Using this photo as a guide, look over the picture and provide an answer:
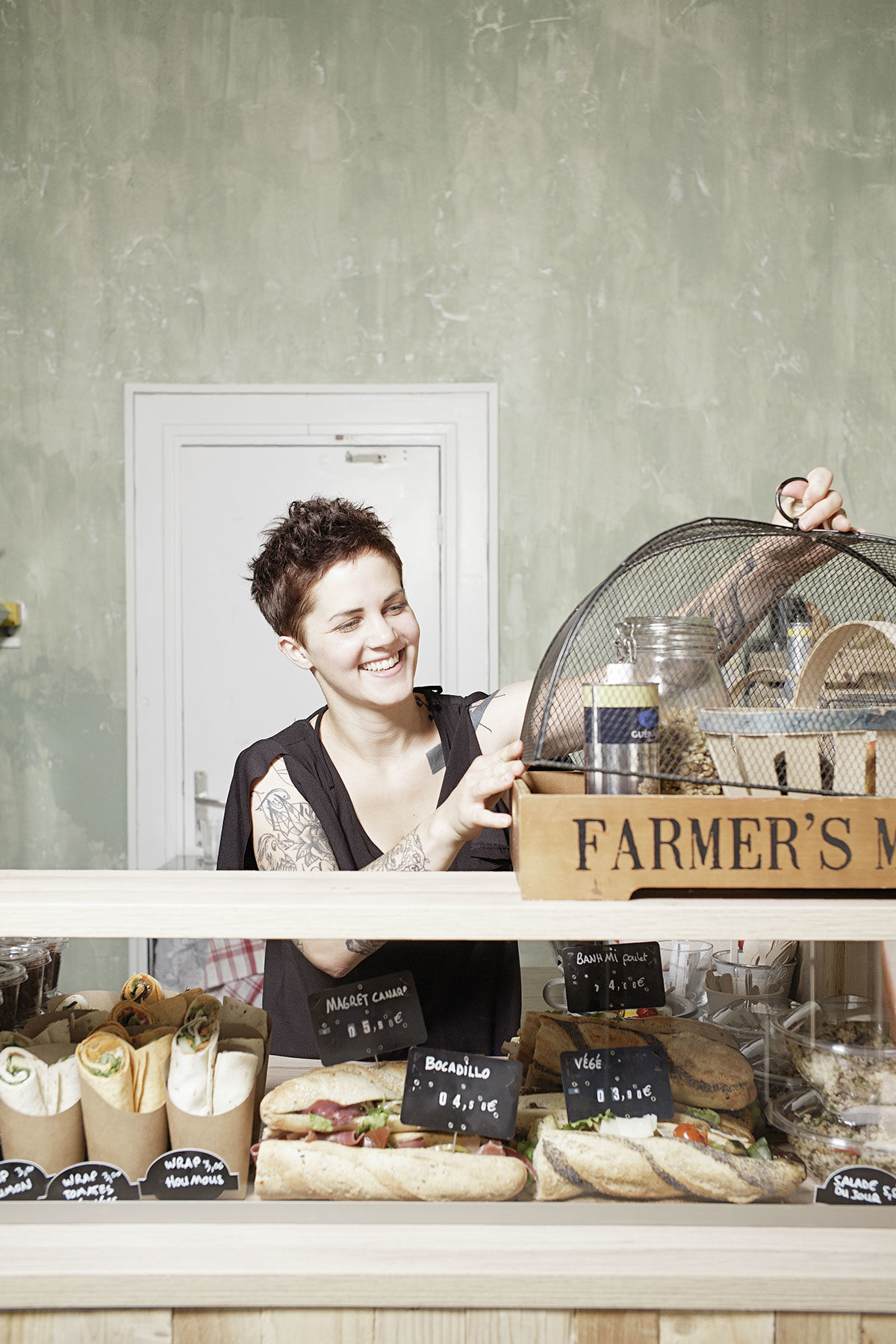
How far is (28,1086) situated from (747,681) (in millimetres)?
852

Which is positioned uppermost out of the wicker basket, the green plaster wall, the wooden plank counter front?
the green plaster wall

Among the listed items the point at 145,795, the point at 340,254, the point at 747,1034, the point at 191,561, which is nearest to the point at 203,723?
the point at 145,795

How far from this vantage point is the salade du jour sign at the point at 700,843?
89 cm

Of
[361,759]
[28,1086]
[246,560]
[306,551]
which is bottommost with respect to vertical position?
[28,1086]

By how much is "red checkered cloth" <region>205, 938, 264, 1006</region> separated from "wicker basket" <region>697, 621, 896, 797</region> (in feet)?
5.92

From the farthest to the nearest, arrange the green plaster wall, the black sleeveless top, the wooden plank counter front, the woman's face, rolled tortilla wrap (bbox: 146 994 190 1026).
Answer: the green plaster wall, the woman's face, the black sleeveless top, rolled tortilla wrap (bbox: 146 994 190 1026), the wooden plank counter front

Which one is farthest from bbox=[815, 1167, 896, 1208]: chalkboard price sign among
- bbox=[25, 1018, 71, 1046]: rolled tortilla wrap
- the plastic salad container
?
bbox=[25, 1018, 71, 1046]: rolled tortilla wrap

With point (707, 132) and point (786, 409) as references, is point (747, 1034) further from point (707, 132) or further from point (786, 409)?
point (707, 132)

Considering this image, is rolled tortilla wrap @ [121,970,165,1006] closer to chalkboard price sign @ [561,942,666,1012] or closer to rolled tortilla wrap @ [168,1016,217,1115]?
rolled tortilla wrap @ [168,1016,217,1115]

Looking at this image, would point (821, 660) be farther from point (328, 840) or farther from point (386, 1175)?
point (328, 840)

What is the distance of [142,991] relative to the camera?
1197mm

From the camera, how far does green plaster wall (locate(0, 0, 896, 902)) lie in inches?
125

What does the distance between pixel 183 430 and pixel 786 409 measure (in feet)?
6.18

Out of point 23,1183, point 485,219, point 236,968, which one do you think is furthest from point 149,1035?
point 485,219
